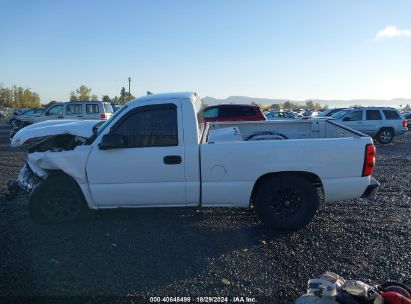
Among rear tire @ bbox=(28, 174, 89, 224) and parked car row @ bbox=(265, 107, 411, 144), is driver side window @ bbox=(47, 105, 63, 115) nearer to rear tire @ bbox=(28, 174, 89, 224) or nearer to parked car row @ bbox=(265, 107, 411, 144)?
→ parked car row @ bbox=(265, 107, 411, 144)

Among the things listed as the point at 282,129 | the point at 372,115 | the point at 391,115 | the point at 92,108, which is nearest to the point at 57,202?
the point at 282,129

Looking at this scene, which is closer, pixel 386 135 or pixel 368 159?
A: pixel 368 159

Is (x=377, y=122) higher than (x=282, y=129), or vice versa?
(x=282, y=129)

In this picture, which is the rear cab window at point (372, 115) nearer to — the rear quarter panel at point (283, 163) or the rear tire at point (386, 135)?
the rear tire at point (386, 135)

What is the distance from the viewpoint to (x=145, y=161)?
504 cm

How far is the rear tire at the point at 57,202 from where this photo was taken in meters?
5.39

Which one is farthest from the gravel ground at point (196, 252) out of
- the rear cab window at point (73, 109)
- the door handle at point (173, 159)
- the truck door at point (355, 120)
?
the rear cab window at point (73, 109)

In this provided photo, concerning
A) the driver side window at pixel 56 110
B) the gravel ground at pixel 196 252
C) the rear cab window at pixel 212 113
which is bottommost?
the gravel ground at pixel 196 252

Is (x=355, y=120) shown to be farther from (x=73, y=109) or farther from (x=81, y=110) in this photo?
(x=73, y=109)

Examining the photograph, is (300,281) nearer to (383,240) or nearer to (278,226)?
(278,226)

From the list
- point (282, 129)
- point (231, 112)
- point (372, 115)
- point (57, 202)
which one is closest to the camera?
point (57, 202)

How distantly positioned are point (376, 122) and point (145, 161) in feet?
50.0

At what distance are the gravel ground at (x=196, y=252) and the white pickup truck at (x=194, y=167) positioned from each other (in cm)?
40

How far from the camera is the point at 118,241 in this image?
4.88 metres
